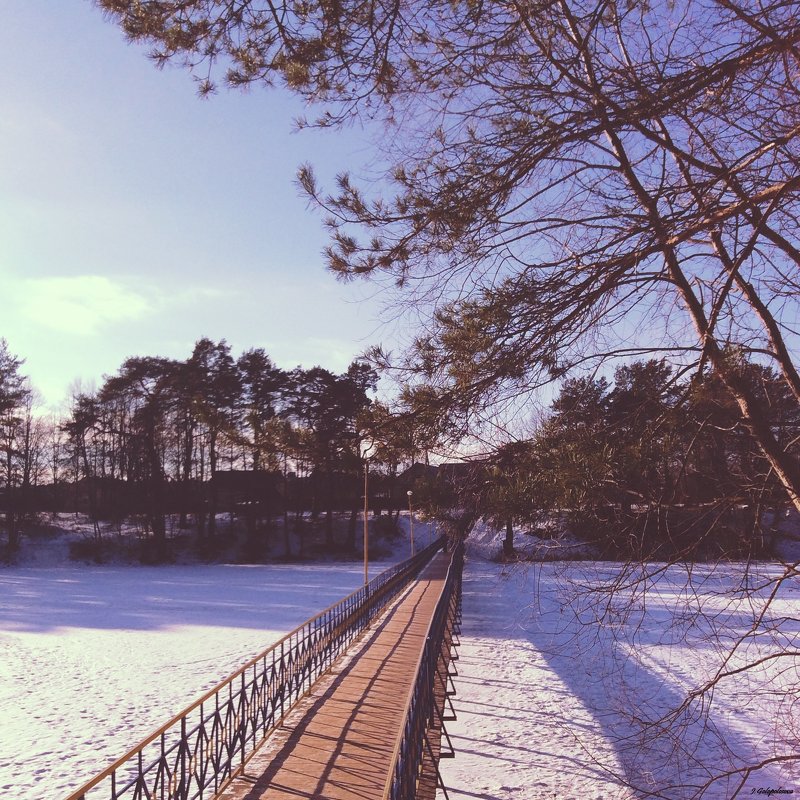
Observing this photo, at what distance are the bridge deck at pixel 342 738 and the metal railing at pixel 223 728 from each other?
22 centimetres

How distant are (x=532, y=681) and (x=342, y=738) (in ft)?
18.6

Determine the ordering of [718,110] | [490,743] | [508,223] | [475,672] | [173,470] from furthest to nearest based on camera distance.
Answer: [173,470]
[475,672]
[490,743]
[508,223]
[718,110]

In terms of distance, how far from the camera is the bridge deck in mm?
5723

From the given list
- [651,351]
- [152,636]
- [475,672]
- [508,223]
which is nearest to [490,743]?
[475,672]

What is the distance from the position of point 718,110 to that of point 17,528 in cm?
4614

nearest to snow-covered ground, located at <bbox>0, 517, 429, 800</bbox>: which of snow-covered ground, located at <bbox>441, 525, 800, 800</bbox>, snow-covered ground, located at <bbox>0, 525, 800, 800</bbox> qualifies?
snow-covered ground, located at <bbox>0, 525, 800, 800</bbox>

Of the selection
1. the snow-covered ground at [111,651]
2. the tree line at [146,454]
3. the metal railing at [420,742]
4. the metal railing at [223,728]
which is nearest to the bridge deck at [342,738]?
the metal railing at [223,728]

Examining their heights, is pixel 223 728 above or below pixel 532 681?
above

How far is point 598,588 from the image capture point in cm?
408

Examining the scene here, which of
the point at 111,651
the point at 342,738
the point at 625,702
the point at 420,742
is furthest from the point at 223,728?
the point at 111,651

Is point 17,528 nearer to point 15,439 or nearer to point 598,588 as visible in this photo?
point 15,439

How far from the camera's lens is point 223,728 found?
6.32 m

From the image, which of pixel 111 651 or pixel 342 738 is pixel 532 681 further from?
pixel 111 651

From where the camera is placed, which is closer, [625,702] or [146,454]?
[625,702]
